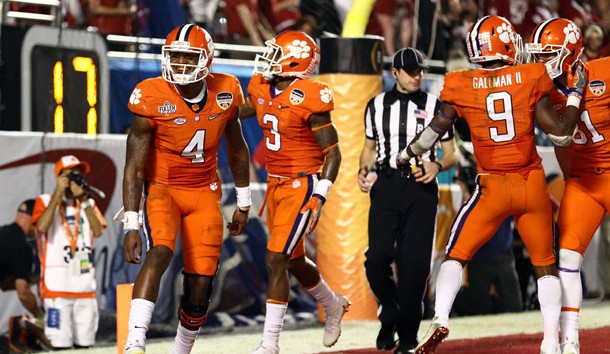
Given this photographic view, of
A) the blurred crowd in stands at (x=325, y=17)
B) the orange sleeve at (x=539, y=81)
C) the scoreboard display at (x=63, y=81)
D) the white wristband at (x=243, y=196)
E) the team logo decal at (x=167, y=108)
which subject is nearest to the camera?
the team logo decal at (x=167, y=108)

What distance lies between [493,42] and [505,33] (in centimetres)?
10

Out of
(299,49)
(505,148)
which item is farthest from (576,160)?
(299,49)

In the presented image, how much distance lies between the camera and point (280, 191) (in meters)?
7.02

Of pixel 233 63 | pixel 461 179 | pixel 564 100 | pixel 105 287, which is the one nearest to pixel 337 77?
pixel 233 63

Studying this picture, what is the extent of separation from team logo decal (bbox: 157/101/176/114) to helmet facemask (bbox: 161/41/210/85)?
117 mm

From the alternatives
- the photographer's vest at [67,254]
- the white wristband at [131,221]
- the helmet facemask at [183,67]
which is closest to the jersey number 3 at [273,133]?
the helmet facemask at [183,67]

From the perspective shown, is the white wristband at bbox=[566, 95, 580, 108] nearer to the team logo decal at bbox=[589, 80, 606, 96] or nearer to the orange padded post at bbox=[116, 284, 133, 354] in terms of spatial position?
the team logo decal at bbox=[589, 80, 606, 96]

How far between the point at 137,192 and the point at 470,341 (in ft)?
10.6

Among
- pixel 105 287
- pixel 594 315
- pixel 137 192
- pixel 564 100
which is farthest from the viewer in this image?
pixel 594 315

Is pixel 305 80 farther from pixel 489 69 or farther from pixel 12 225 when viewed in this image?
pixel 12 225

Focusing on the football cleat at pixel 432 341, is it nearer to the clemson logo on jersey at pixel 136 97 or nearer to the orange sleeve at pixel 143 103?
the orange sleeve at pixel 143 103

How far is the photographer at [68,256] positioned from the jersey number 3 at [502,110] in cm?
341

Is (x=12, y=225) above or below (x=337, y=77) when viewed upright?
below

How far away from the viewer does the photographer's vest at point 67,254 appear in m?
8.44
